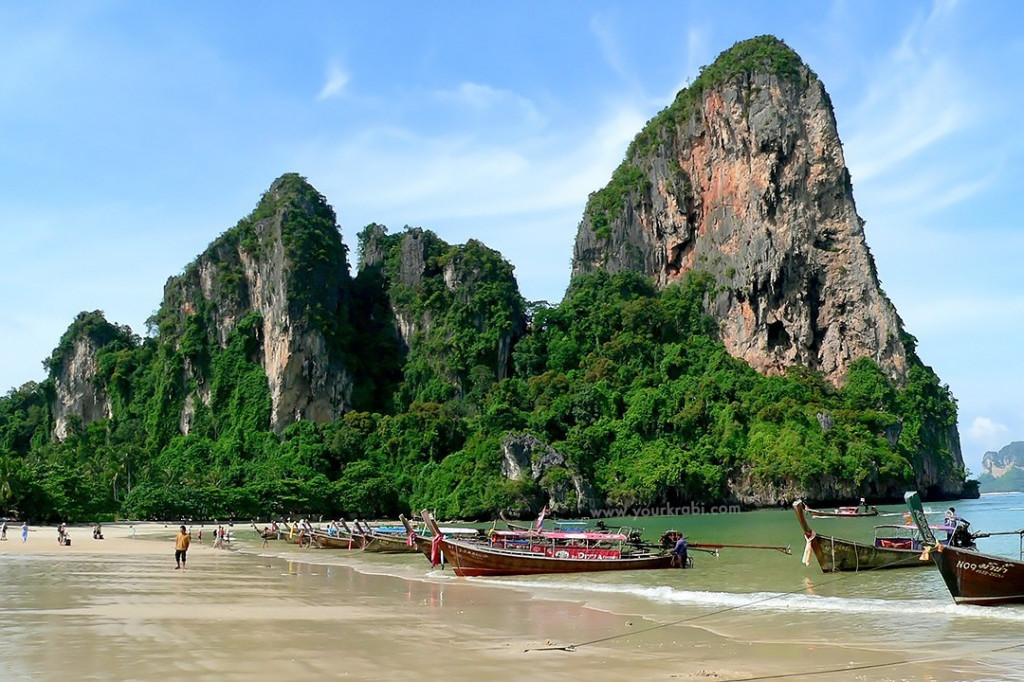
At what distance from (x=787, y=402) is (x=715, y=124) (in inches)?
1264

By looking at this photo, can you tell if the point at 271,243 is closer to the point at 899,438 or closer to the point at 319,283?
the point at 319,283

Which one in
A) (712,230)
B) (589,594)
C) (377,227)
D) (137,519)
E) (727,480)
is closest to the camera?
(589,594)

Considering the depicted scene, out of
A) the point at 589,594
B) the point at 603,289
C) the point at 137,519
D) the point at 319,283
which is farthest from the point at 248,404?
the point at 589,594

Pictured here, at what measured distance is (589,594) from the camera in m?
20.3

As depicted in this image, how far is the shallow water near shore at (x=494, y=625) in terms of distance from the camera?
10812 mm

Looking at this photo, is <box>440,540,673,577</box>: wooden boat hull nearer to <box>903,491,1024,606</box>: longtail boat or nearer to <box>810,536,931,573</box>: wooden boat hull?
<box>810,536,931,573</box>: wooden boat hull

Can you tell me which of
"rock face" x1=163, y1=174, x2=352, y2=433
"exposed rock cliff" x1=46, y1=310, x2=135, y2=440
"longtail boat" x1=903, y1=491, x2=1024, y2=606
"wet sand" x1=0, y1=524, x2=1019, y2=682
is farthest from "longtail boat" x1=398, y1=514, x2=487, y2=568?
"exposed rock cliff" x1=46, y1=310, x2=135, y2=440

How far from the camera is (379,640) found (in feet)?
42.1

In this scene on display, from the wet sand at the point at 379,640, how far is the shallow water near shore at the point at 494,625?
4 centimetres

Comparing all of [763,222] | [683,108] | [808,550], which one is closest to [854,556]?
[808,550]

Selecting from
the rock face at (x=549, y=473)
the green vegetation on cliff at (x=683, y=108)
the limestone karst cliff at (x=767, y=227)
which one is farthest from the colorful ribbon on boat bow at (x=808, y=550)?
the green vegetation on cliff at (x=683, y=108)

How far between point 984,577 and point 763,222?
71.4 meters

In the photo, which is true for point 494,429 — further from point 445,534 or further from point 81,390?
point 81,390

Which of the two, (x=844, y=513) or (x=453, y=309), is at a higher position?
(x=453, y=309)
